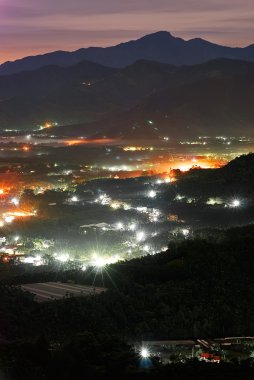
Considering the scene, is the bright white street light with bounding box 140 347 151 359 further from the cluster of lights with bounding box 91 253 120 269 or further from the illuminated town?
the cluster of lights with bounding box 91 253 120 269

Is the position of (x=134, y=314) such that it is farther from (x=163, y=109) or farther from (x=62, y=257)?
(x=163, y=109)

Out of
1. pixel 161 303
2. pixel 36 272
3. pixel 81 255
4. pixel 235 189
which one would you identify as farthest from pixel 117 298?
pixel 235 189

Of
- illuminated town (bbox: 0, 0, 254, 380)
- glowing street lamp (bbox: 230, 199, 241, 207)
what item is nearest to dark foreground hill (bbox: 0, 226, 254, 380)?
illuminated town (bbox: 0, 0, 254, 380)

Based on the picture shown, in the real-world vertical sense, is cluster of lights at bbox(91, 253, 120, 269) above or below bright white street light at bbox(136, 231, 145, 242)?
below

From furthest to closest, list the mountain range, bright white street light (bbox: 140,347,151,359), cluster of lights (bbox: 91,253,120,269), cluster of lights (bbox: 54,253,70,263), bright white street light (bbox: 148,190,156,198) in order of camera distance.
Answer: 1. the mountain range
2. bright white street light (bbox: 148,190,156,198)
3. cluster of lights (bbox: 54,253,70,263)
4. cluster of lights (bbox: 91,253,120,269)
5. bright white street light (bbox: 140,347,151,359)

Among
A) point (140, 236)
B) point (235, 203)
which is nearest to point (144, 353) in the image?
point (140, 236)

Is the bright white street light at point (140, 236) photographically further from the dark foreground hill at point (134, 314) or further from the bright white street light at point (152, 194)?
the bright white street light at point (152, 194)

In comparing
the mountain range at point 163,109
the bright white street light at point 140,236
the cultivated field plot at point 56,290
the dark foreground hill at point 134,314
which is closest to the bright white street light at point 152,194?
the bright white street light at point 140,236

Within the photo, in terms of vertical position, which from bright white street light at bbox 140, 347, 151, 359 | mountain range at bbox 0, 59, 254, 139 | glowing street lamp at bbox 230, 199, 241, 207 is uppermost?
mountain range at bbox 0, 59, 254, 139
